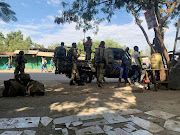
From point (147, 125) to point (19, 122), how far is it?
2403 mm

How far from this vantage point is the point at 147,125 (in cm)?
268

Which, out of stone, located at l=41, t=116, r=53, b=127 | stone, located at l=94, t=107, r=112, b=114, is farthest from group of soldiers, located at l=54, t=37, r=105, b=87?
stone, located at l=41, t=116, r=53, b=127

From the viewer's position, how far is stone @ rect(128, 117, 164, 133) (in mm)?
2516

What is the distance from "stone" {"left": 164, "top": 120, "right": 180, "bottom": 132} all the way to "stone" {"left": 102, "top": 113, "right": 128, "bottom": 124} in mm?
754

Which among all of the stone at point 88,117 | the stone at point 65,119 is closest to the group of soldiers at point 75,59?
the stone at point 88,117

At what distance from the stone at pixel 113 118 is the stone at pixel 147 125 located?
199mm

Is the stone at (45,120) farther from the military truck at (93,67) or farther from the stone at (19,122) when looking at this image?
the military truck at (93,67)

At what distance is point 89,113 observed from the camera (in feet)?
11.0

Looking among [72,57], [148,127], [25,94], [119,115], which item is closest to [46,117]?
[119,115]

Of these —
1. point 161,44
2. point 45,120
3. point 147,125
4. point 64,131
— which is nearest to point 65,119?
point 45,120

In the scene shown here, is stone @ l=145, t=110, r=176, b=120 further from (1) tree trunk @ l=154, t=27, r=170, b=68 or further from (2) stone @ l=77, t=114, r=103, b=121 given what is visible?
(1) tree trunk @ l=154, t=27, r=170, b=68

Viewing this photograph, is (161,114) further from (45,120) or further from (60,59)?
(60,59)

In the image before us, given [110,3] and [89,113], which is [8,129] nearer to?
[89,113]

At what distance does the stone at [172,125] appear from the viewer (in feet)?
8.43
